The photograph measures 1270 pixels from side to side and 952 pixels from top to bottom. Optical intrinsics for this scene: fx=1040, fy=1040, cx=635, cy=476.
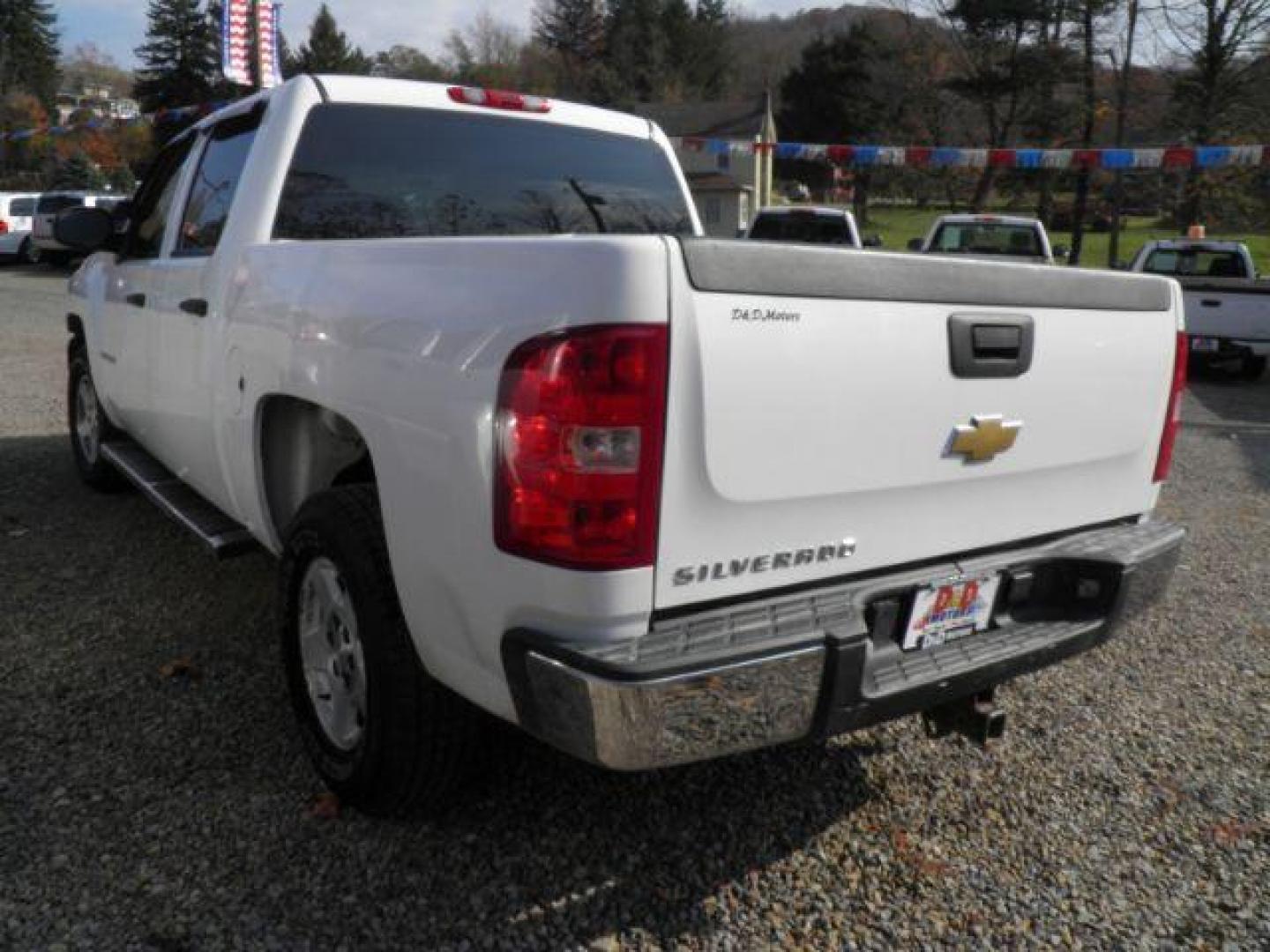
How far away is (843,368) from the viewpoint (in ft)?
7.16

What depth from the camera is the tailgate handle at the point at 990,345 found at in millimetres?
2355

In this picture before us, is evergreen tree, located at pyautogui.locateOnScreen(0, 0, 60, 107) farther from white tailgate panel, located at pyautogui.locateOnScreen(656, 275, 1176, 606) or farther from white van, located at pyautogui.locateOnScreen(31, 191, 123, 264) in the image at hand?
white tailgate panel, located at pyautogui.locateOnScreen(656, 275, 1176, 606)

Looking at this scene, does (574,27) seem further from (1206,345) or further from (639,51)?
(1206,345)

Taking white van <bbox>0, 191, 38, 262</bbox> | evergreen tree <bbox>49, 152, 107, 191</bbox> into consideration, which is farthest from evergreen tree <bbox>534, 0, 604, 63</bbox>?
white van <bbox>0, 191, 38, 262</bbox>

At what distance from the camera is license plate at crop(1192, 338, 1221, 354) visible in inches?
470

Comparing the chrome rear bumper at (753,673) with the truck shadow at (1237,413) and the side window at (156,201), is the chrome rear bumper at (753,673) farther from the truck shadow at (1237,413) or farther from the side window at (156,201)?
the truck shadow at (1237,413)

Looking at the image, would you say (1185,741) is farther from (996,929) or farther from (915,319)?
(915,319)

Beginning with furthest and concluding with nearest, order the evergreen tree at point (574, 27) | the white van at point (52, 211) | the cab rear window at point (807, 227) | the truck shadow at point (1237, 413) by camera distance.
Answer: the evergreen tree at point (574, 27) < the white van at point (52, 211) < the cab rear window at point (807, 227) < the truck shadow at point (1237, 413)

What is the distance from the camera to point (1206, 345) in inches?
472

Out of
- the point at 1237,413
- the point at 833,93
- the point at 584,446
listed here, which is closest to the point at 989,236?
the point at 1237,413

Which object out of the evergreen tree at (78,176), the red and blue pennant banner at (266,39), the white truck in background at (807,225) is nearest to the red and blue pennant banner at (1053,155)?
the white truck in background at (807,225)

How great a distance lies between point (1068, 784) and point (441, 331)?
2306 mm

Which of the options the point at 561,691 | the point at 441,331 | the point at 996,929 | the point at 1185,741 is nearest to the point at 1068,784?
the point at 1185,741

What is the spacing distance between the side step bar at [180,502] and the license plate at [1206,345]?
11419 millimetres
